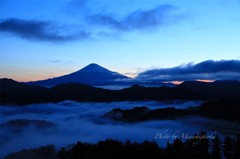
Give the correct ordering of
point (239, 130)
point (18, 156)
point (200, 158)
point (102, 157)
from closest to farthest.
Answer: point (200, 158)
point (102, 157)
point (18, 156)
point (239, 130)

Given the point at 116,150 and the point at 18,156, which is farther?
the point at 18,156

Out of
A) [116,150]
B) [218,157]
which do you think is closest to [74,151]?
[116,150]

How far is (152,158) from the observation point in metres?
72.5

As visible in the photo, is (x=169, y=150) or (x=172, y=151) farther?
(x=169, y=150)

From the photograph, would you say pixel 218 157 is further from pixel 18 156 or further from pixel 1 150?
pixel 1 150

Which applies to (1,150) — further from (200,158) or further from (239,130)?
(200,158)

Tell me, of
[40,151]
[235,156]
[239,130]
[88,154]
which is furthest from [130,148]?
[239,130]

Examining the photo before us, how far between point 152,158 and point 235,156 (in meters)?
18.9

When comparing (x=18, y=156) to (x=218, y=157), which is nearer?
(x=218, y=157)

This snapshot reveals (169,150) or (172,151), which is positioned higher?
(169,150)

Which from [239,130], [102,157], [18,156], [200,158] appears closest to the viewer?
[200,158]

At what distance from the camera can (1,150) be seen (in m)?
199

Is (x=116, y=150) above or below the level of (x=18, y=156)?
above

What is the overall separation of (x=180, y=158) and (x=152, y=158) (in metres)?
6.37
